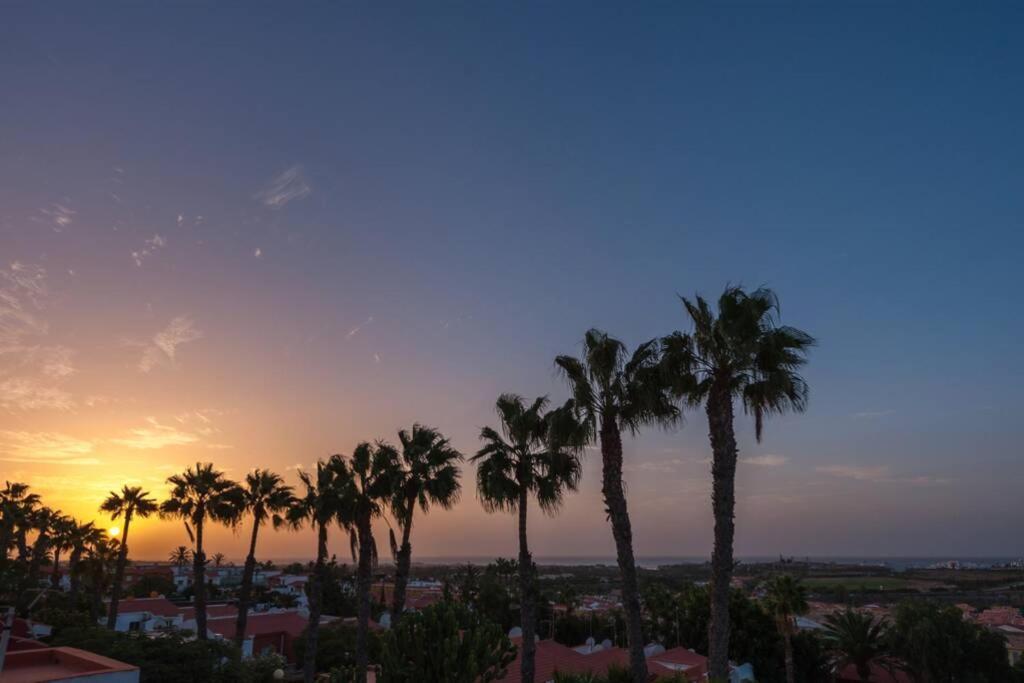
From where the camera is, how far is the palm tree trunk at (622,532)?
1642 centimetres

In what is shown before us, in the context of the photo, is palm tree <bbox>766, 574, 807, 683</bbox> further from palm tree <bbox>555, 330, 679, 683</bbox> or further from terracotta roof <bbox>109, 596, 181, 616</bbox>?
terracotta roof <bbox>109, 596, 181, 616</bbox>

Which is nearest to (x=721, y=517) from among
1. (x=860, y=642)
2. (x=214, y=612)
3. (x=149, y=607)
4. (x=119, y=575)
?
(x=860, y=642)

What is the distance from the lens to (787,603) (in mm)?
31969

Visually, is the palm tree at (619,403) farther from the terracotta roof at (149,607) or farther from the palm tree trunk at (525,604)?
the terracotta roof at (149,607)

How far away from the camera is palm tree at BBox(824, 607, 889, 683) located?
37344 millimetres

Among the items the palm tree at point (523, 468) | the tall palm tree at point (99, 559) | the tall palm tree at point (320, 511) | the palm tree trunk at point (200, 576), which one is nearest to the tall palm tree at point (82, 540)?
the tall palm tree at point (99, 559)

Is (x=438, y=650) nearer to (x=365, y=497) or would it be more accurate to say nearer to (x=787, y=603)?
(x=365, y=497)

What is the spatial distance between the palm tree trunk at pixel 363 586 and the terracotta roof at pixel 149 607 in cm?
3740

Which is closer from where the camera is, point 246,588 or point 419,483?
point 419,483

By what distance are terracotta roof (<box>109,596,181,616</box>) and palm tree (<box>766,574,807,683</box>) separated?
4836 cm

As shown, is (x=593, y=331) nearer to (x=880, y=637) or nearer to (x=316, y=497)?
(x=316, y=497)

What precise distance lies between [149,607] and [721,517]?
184 ft

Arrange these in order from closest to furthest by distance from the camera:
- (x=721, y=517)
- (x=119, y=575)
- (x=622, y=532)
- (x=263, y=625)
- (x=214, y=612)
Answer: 1. (x=721, y=517)
2. (x=622, y=532)
3. (x=119, y=575)
4. (x=263, y=625)
5. (x=214, y=612)

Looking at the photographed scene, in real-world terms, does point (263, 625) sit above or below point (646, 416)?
below
